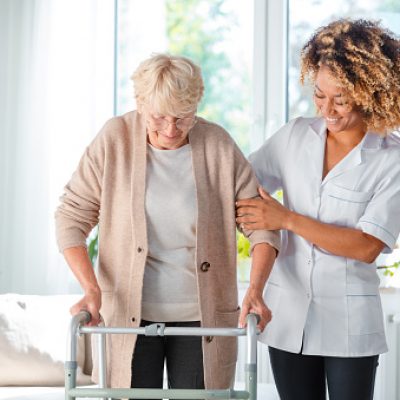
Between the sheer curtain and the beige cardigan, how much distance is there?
2.01 meters

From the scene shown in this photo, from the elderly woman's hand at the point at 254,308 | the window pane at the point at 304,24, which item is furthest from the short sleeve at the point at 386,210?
the window pane at the point at 304,24

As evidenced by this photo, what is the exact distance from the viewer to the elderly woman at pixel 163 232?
78.7 inches

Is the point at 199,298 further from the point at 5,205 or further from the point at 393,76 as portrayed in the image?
the point at 5,205

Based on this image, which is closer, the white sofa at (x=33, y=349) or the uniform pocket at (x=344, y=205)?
the uniform pocket at (x=344, y=205)

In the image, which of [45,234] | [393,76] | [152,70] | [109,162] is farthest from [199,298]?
[45,234]

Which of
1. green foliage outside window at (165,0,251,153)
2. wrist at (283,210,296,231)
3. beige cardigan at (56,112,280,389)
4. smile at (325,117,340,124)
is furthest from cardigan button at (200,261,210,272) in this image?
green foliage outside window at (165,0,251,153)

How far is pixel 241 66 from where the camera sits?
162 inches

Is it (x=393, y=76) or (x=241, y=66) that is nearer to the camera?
(x=393, y=76)

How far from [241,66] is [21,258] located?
145cm

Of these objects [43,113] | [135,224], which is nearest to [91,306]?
[135,224]

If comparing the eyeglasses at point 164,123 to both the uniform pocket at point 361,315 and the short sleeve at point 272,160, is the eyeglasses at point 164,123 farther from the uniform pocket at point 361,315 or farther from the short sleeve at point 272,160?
the uniform pocket at point 361,315

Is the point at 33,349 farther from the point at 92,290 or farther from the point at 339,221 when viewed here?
the point at 339,221

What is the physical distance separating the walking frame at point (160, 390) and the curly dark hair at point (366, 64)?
2.19ft

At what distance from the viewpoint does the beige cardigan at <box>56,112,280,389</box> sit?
2023mm
